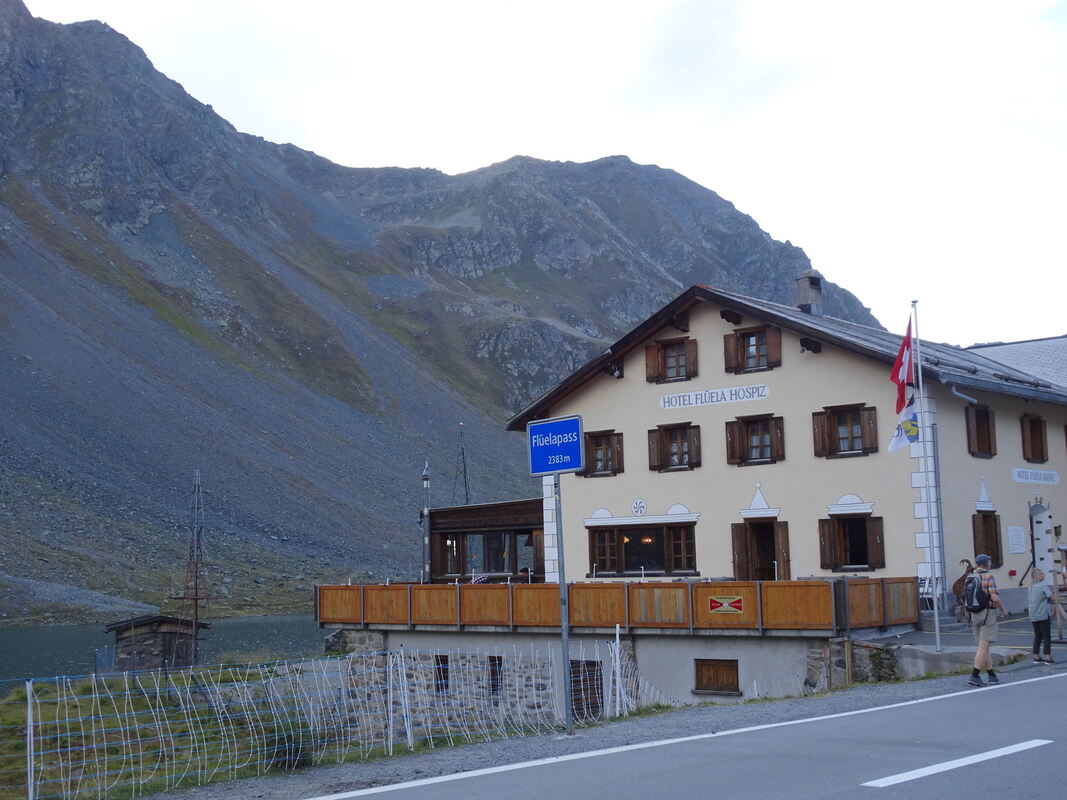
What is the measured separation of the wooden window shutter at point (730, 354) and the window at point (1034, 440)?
311 inches

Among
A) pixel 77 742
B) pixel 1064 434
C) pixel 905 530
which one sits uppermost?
pixel 1064 434

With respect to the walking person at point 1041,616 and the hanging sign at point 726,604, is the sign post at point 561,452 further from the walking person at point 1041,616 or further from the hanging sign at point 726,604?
the hanging sign at point 726,604

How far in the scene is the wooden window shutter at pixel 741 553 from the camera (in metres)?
28.7

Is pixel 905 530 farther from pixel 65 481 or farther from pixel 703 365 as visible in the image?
pixel 65 481

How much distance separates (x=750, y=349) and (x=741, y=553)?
203 inches

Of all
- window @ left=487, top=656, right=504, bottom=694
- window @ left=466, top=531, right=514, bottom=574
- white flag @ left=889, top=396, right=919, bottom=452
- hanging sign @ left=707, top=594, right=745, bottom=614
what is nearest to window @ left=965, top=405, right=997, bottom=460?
white flag @ left=889, top=396, right=919, bottom=452

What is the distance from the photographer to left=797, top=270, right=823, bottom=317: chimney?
33969mm

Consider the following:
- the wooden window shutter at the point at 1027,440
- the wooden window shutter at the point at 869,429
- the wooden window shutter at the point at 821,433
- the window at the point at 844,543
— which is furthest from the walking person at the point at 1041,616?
the wooden window shutter at the point at 1027,440

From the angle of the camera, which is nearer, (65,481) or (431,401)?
(65,481)

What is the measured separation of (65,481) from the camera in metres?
76.6

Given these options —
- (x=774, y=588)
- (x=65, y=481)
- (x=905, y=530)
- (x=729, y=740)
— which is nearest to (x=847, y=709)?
(x=729, y=740)

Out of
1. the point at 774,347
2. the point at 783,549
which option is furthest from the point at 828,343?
the point at 783,549

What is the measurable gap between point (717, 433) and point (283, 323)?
349 ft

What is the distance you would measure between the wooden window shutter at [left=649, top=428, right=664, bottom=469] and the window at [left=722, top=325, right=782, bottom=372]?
2611mm
